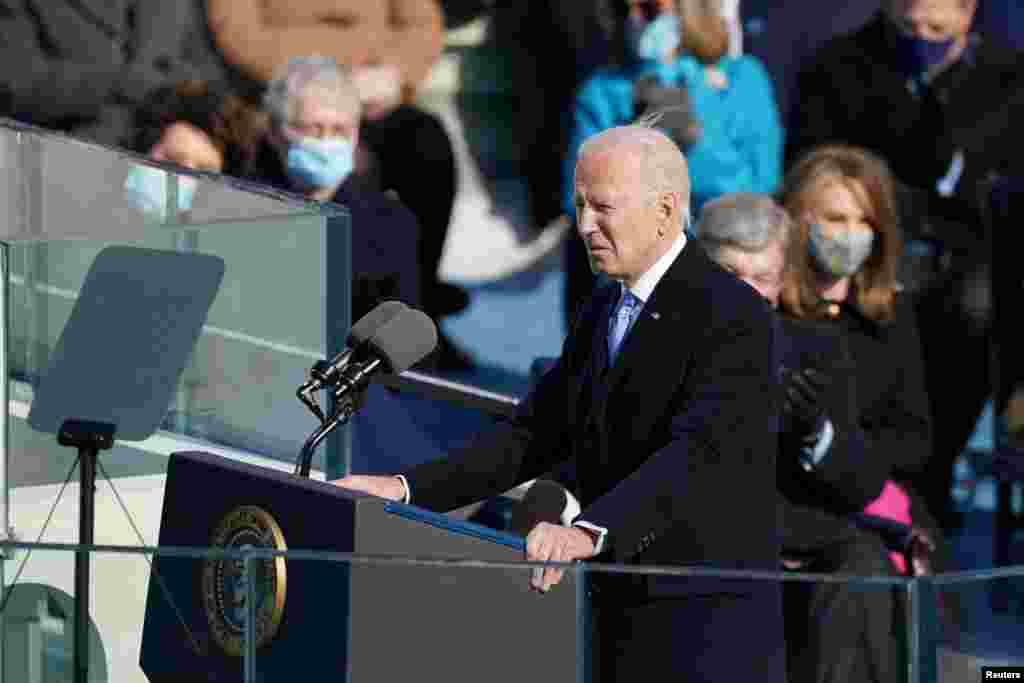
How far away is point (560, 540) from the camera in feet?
13.6

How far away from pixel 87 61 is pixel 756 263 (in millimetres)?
3273

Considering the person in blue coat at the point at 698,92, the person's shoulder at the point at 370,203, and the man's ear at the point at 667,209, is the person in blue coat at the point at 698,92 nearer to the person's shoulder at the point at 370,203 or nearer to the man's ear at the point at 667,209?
the person's shoulder at the point at 370,203

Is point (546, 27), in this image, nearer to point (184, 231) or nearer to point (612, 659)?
point (184, 231)

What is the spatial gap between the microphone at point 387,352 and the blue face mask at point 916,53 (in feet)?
13.7

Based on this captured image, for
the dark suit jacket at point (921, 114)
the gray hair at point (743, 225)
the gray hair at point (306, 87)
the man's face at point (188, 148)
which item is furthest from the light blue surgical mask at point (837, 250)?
the man's face at point (188, 148)

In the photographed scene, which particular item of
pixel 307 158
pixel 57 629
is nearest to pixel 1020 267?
pixel 307 158

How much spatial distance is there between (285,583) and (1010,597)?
4.66ft

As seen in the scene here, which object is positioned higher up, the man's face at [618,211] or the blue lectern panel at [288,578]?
the man's face at [618,211]

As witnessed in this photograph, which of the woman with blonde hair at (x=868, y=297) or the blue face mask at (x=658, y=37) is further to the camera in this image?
the blue face mask at (x=658, y=37)

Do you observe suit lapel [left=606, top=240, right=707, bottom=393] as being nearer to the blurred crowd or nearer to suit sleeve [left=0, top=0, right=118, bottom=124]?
the blurred crowd

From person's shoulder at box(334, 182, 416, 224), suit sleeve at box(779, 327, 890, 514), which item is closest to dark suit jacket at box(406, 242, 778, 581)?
suit sleeve at box(779, 327, 890, 514)

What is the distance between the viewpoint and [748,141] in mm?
8312

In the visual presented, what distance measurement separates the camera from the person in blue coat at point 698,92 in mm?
8180

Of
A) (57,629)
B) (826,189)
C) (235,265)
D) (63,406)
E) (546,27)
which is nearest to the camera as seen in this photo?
(57,629)
